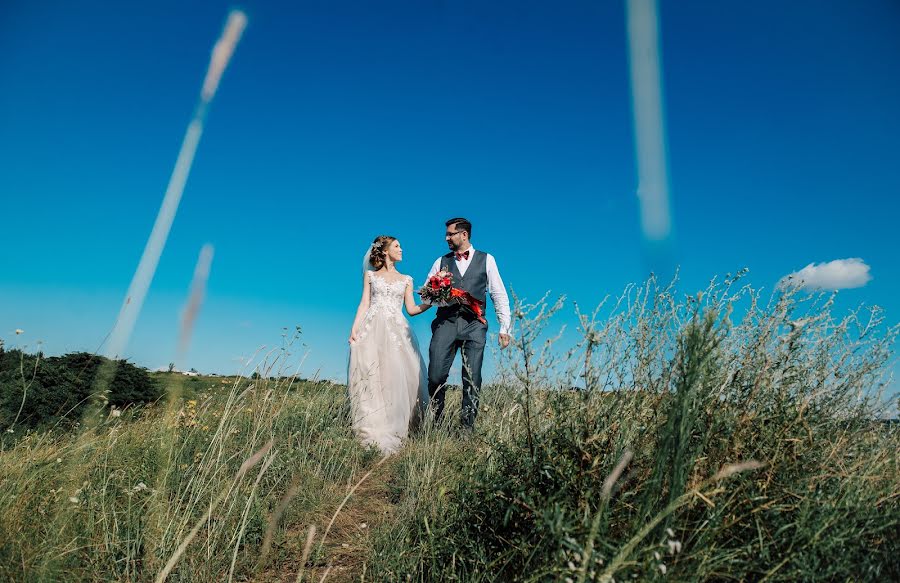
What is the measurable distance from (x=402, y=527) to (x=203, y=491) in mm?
1254

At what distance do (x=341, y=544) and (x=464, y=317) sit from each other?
13.2 ft

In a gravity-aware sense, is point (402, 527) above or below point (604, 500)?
below

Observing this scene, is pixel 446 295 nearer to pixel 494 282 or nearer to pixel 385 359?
pixel 494 282

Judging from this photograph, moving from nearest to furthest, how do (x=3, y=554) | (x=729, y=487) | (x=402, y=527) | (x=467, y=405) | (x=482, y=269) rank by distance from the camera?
1. (x=729, y=487)
2. (x=3, y=554)
3. (x=402, y=527)
4. (x=467, y=405)
5. (x=482, y=269)

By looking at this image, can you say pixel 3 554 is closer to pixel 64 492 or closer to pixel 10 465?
pixel 64 492

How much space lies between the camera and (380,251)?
7.99m

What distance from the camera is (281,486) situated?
4.56 m

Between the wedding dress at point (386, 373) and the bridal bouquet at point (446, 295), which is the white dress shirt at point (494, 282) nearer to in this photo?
the bridal bouquet at point (446, 295)

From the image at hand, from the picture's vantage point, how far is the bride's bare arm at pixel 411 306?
7.61 metres

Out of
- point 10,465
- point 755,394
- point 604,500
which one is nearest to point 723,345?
point 755,394

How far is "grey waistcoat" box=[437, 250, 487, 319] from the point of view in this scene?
24.1 feet

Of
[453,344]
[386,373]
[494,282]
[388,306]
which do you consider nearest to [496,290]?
[494,282]

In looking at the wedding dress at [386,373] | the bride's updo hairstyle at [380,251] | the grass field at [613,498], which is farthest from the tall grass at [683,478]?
the bride's updo hairstyle at [380,251]

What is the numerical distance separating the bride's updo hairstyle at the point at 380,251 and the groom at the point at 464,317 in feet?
2.53
